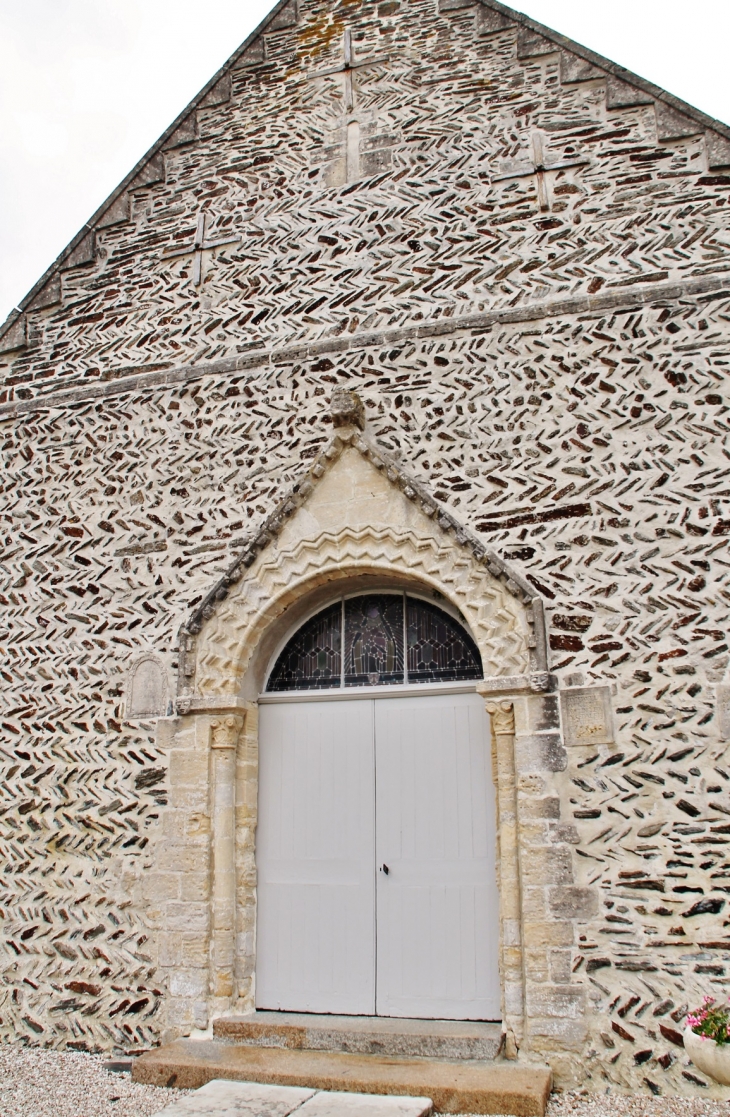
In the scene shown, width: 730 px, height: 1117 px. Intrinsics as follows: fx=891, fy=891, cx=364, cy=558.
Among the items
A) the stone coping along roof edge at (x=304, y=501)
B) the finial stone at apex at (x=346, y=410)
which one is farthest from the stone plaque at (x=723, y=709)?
the finial stone at apex at (x=346, y=410)

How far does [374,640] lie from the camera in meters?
5.95

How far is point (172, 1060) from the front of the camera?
4938 millimetres

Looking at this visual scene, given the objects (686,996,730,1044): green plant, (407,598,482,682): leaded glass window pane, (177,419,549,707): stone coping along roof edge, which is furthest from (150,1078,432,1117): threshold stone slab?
(407,598,482,682): leaded glass window pane

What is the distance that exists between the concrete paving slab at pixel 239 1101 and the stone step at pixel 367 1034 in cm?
49

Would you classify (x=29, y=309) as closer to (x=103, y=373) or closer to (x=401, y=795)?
(x=103, y=373)

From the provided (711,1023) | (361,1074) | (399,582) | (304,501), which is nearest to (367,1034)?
(361,1074)

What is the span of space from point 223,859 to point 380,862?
98cm

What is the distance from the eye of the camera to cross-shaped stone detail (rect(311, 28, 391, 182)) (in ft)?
22.3

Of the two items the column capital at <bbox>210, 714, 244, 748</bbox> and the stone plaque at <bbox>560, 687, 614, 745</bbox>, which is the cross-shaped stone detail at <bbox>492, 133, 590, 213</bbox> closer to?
the stone plaque at <bbox>560, 687, 614, 745</bbox>

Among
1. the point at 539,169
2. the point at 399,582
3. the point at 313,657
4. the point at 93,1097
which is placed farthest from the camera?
the point at 539,169

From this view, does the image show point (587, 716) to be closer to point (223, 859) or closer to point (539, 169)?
point (223, 859)

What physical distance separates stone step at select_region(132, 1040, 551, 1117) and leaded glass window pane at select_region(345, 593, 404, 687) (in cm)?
218

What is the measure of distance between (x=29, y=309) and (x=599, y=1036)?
657 centimetres

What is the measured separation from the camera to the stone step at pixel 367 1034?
4.84m
